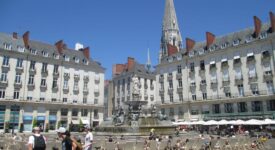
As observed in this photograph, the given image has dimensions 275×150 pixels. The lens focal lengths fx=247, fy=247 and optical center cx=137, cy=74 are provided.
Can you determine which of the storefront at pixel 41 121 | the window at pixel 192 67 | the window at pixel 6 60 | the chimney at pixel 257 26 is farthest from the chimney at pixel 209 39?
the window at pixel 6 60

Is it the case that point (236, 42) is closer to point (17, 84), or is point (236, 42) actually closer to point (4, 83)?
point (17, 84)

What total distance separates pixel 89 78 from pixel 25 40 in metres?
14.6

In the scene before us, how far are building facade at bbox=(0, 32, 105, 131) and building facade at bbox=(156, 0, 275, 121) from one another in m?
15.1

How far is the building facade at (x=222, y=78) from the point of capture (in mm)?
36656

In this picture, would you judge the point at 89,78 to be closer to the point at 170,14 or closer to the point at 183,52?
the point at 183,52

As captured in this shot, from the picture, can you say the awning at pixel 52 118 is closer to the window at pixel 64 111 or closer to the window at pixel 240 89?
the window at pixel 64 111

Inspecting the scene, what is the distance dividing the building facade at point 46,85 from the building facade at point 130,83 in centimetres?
750

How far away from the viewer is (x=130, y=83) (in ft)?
193

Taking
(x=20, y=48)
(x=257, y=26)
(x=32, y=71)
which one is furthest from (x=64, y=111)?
(x=257, y=26)

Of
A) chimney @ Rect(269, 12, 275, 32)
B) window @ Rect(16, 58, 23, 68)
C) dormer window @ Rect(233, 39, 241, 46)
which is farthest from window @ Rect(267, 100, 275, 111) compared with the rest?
window @ Rect(16, 58, 23, 68)

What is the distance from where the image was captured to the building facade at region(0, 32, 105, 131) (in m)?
41.3

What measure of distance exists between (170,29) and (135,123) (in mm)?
88839

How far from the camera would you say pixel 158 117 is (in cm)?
2648

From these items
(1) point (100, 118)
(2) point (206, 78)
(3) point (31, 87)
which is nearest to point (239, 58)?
(2) point (206, 78)
